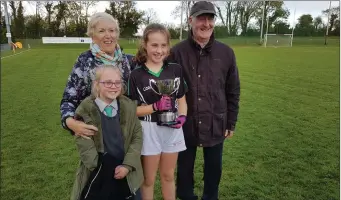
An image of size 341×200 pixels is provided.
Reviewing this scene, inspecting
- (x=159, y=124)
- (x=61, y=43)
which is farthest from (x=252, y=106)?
(x=61, y=43)

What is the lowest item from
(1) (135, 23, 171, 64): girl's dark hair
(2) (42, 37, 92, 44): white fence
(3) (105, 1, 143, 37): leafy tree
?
(1) (135, 23, 171, 64): girl's dark hair

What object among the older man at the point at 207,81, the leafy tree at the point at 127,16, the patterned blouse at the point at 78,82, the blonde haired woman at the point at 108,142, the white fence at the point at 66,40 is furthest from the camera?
the leafy tree at the point at 127,16

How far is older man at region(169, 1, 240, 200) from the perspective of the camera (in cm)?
266

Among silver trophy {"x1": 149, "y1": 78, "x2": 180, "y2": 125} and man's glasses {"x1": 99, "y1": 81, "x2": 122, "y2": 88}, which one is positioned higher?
man's glasses {"x1": 99, "y1": 81, "x2": 122, "y2": 88}

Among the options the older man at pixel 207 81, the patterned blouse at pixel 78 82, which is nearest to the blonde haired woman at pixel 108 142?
the patterned blouse at pixel 78 82

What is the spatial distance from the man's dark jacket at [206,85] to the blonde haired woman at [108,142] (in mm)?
641

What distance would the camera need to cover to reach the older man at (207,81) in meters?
2.66

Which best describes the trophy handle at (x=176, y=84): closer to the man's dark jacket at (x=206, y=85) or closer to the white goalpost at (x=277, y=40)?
the man's dark jacket at (x=206, y=85)

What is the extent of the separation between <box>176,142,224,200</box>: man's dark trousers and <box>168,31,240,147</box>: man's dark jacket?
5.7 inches

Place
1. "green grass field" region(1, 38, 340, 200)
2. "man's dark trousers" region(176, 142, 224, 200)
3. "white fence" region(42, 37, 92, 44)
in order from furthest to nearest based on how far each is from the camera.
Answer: "white fence" region(42, 37, 92, 44) → "green grass field" region(1, 38, 340, 200) → "man's dark trousers" region(176, 142, 224, 200)

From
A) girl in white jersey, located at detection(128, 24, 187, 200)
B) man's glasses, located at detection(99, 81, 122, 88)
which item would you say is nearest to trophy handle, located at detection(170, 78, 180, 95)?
girl in white jersey, located at detection(128, 24, 187, 200)

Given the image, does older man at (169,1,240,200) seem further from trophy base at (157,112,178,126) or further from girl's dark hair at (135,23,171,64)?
trophy base at (157,112,178,126)

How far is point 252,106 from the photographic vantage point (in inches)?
299

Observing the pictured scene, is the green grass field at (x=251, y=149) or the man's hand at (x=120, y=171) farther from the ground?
the man's hand at (x=120, y=171)
